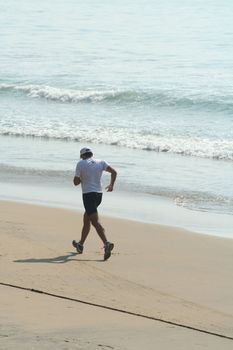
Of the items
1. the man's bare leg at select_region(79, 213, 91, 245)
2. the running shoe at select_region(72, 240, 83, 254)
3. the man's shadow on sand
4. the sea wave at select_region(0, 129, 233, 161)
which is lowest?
the man's shadow on sand

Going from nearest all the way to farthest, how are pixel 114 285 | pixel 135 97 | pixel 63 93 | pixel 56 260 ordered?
1. pixel 114 285
2. pixel 56 260
3. pixel 135 97
4. pixel 63 93

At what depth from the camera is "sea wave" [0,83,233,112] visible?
31.5m

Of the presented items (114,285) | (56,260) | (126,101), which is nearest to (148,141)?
(126,101)

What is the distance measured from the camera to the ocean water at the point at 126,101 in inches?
786

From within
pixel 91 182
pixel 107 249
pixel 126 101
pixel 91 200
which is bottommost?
pixel 107 249

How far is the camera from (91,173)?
12883 mm

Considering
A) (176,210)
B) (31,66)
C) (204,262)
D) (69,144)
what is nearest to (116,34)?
(31,66)

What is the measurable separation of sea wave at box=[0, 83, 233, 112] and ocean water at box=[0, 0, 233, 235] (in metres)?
0.03

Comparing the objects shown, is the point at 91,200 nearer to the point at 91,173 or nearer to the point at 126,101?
the point at 91,173

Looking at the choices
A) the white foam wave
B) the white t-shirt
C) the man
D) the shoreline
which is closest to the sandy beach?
the man

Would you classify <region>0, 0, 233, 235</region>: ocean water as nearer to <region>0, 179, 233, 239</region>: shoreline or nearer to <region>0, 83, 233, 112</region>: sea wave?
<region>0, 83, 233, 112</region>: sea wave

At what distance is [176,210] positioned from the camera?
16.7 meters

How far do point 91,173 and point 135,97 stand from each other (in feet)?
66.3

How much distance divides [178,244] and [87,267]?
2.17 meters
